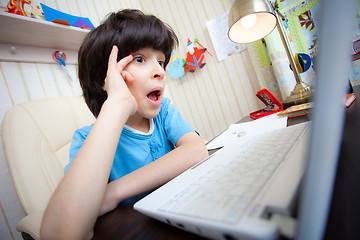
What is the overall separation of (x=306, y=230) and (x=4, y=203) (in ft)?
3.96

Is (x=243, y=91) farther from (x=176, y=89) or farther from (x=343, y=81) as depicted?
(x=343, y=81)

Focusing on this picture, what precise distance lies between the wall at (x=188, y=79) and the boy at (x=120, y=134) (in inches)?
21.0

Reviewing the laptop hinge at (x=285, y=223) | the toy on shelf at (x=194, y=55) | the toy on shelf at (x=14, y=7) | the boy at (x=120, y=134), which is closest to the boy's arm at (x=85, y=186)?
the boy at (x=120, y=134)

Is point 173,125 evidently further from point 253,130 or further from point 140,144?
point 253,130

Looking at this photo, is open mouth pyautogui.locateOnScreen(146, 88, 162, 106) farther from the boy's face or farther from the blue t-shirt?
the blue t-shirt

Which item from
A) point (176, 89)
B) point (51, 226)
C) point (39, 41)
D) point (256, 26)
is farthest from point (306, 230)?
point (176, 89)

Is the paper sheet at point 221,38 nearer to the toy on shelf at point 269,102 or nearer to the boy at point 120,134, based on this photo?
the toy on shelf at point 269,102

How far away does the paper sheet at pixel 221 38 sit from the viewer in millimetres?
1497

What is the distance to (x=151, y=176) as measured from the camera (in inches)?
17.6

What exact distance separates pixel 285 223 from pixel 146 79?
0.56 m

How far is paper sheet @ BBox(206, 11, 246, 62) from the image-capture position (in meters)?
1.50

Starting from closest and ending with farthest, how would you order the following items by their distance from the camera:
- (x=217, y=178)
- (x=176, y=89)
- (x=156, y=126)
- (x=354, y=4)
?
(x=354, y=4), (x=217, y=178), (x=156, y=126), (x=176, y=89)

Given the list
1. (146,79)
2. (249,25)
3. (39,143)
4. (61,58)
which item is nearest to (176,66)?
(249,25)

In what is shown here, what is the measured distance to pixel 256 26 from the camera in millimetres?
1052
